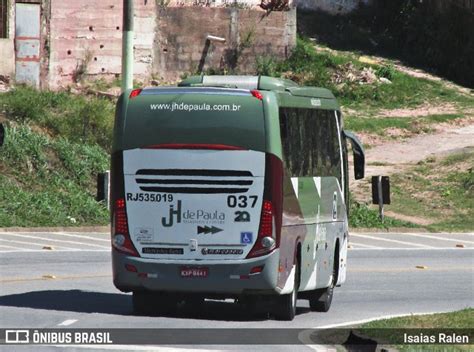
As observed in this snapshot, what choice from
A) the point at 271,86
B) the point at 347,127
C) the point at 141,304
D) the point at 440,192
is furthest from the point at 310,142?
the point at 347,127

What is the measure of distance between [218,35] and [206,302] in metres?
34.7

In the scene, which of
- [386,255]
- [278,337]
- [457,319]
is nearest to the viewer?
[278,337]

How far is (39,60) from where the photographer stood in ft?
178

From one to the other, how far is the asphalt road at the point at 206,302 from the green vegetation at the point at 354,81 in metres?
17.7

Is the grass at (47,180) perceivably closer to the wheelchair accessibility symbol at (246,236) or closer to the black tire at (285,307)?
the black tire at (285,307)

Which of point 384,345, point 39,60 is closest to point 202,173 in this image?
point 384,345

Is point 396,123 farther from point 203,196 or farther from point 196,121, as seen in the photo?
point 203,196

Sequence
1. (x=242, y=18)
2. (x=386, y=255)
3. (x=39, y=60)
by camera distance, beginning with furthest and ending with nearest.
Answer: (x=242, y=18) < (x=39, y=60) < (x=386, y=255)

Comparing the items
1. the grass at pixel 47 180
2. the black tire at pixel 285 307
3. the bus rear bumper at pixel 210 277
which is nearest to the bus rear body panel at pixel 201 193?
the bus rear bumper at pixel 210 277

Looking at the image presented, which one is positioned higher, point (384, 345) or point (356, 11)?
point (384, 345)

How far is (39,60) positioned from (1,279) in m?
27.8

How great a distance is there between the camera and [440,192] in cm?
4903

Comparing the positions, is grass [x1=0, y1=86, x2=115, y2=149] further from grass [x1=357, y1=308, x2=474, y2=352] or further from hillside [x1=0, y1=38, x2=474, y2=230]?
grass [x1=357, y1=308, x2=474, y2=352]

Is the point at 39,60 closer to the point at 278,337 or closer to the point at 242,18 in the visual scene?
the point at 242,18
